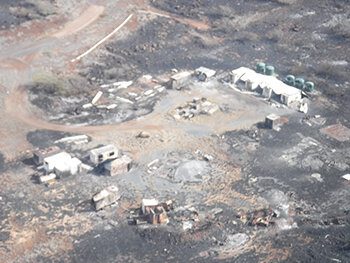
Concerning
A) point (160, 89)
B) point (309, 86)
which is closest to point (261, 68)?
point (309, 86)

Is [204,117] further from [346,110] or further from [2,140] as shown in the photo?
[2,140]

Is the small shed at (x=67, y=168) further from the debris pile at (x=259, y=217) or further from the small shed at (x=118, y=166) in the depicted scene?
the debris pile at (x=259, y=217)

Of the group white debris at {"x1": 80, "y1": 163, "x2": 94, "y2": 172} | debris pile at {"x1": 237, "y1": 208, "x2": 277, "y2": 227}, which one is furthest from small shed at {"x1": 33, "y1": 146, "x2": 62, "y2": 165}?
debris pile at {"x1": 237, "y1": 208, "x2": 277, "y2": 227}

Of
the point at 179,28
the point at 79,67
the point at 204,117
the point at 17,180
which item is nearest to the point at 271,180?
the point at 204,117

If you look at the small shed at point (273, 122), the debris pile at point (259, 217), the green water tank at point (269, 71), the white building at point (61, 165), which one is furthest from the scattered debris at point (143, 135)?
the green water tank at point (269, 71)

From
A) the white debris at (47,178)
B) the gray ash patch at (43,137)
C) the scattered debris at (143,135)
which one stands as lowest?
the white debris at (47,178)

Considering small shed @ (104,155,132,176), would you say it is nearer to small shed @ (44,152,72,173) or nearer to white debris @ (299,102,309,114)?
small shed @ (44,152,72,173)
